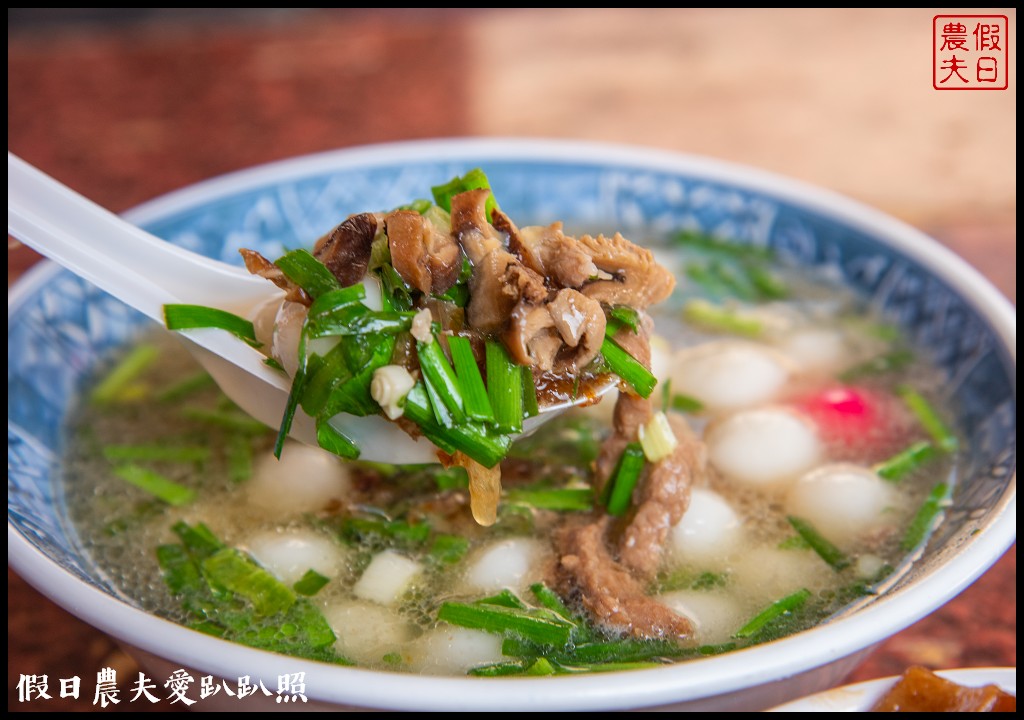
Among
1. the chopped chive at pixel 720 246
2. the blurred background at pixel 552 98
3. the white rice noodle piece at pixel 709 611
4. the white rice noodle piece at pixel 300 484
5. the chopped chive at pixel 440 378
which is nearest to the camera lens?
the chopped chive at pixel 440 378

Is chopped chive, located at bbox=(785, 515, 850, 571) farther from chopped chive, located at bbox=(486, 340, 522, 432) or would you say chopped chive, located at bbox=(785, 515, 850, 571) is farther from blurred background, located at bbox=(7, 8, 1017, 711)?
blurred background, located at bbox=(7, 8, 1017, 711)

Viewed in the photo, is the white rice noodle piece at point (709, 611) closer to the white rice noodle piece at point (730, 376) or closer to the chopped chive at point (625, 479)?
the chopped chive at point (625, 479)

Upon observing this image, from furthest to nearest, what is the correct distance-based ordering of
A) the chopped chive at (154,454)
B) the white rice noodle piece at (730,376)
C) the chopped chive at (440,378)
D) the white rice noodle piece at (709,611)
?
the white rice noodle piece at (730,376) < the chopped chive at (154,454) < the white rice noodle piece at (709,611) < the chopped chive at (440,378)

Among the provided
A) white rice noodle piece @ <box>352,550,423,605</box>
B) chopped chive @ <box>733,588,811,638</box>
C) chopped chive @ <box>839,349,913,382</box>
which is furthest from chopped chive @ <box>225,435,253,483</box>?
chopped chive @ <box>839,349,913,382</box>

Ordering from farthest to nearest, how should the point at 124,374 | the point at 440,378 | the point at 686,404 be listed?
the point at 124,374
the point at 686,404
the point at 440,378

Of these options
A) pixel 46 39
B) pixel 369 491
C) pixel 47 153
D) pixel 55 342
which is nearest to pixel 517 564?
pixel 369 491

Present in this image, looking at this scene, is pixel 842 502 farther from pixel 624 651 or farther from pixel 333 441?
pixel 333 441

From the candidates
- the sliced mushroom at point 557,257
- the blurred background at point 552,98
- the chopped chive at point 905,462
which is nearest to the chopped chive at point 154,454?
the sliced mushroom at point 557,257

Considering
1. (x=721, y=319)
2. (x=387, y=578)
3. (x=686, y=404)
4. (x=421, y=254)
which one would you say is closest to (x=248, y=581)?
(x=387, y=578)
